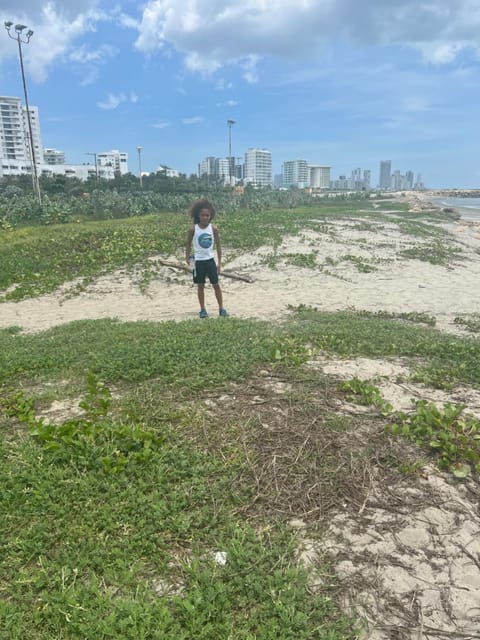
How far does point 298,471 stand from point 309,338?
9.52ft

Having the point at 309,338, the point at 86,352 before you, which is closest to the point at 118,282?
the point at 86,352

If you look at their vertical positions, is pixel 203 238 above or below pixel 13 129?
below

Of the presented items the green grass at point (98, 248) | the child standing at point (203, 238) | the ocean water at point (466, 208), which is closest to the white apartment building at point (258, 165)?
the ocean water at point (466, 208)

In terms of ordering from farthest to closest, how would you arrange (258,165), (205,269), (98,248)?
(258,165), (98,248), (205,269)

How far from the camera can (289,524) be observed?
284 cm

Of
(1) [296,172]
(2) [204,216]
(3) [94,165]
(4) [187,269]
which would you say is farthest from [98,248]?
(1) [296,172]

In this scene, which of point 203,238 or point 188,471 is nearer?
point 188,471

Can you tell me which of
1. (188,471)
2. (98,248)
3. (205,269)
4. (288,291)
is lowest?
(288,291)

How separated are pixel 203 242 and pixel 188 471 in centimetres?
500

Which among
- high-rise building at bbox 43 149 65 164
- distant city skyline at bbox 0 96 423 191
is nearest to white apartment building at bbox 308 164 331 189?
distant city skyline at bbox 0 96 423 191

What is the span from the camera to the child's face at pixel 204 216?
7.48 metres

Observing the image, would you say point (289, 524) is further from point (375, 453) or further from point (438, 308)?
point (438, 308)

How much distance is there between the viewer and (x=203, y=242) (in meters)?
7.65

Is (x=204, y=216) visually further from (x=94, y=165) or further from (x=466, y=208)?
(x=94, y=165)
